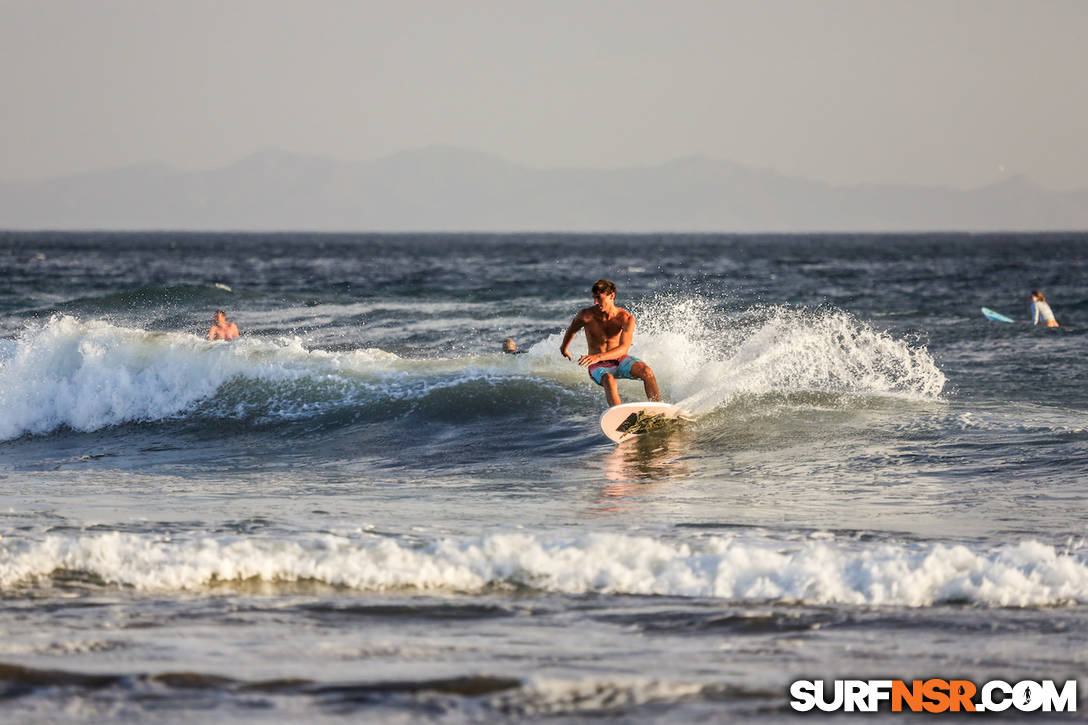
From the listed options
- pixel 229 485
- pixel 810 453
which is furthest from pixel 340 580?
pixel 810 453

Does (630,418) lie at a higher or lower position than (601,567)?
higher

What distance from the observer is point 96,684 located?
16.8 ft

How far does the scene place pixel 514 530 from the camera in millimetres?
8125

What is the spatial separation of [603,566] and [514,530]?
4.13 feet

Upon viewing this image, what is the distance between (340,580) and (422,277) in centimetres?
4642

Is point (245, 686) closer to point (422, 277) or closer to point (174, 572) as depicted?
point (174, 572)

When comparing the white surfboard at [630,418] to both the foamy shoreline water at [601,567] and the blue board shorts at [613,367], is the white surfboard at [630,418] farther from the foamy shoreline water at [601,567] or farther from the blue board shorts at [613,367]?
the foamy shoreline water at [601,567]

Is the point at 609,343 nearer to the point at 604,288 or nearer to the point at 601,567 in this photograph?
the point at 604,288

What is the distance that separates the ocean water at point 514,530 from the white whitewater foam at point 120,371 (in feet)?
0.19

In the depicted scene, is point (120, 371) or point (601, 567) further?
point (120, 371)

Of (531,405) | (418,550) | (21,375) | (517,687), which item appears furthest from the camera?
(21,375)

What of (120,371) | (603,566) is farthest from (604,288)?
(120,371)

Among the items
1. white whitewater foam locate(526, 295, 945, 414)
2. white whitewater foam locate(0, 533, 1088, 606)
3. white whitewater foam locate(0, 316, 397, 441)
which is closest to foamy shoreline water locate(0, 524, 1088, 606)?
white whitewater foam locate(0, 533, 1088, 606)

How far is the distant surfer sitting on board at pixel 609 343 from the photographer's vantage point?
40.6ft
